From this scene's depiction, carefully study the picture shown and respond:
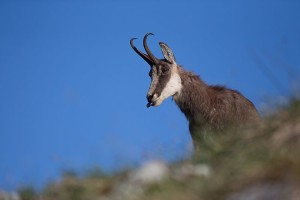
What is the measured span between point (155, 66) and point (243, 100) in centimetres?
213

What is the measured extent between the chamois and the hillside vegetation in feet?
13.8

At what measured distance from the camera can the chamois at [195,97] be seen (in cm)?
1054

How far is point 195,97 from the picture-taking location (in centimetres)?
1141

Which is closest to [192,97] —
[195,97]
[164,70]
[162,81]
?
[195,97]

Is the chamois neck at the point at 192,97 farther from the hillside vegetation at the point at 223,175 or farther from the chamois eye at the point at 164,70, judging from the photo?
the hillside vegetation at the point at 223,175

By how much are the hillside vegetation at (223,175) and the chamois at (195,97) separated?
13.8ft

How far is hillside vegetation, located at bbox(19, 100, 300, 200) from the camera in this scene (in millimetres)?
3941

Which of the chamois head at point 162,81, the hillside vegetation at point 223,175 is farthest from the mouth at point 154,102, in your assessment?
the hillside vegetation at point 223,175

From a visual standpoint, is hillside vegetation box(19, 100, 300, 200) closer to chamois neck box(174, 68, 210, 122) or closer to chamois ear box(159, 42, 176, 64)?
chamois neck box(174, 68, 210, 122)

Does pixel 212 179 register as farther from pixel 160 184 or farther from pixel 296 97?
pixel 296 97

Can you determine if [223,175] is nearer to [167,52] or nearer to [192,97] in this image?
[192,97]

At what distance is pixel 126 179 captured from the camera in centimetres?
517

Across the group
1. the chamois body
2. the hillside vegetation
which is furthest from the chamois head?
the hillside vegetation

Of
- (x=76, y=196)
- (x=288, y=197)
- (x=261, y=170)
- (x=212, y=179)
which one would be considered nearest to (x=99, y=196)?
(x=76, y=196)
